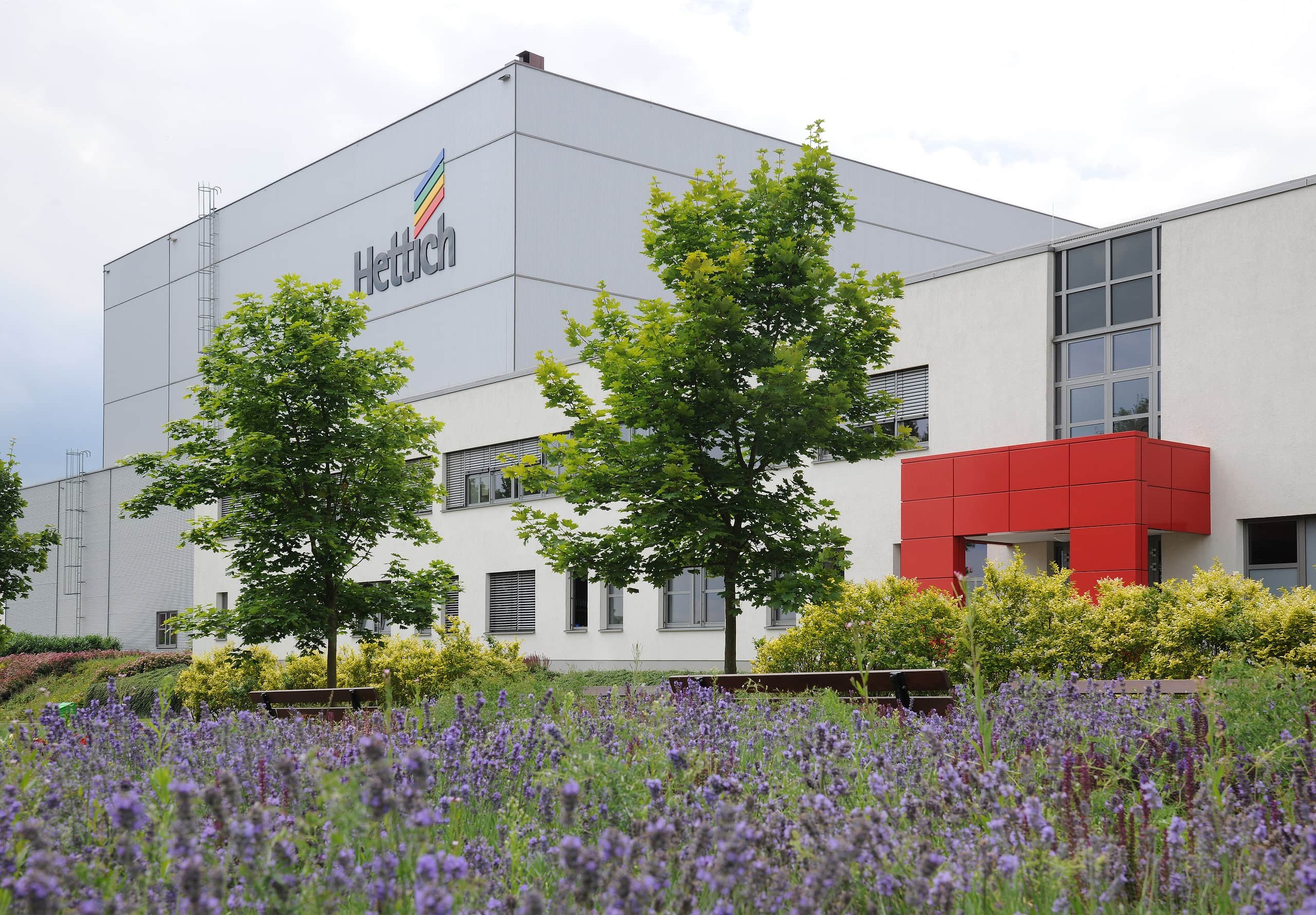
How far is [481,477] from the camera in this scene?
33562mm

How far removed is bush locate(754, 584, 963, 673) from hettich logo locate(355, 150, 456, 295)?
84.8 feet

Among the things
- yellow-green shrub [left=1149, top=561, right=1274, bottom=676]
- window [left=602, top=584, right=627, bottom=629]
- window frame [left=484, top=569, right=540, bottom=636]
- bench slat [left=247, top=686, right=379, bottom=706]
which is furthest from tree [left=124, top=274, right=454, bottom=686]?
window frame [left=484, top=569, right=540, bottom=636]

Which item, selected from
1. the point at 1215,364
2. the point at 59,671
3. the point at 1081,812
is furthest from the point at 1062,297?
the point at 59,671

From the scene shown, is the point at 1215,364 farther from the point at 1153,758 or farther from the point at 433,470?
the point at 1153,758

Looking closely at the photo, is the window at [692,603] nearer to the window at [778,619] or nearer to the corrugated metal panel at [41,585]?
the window at [778,619]

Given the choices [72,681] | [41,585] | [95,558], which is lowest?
[72,681]

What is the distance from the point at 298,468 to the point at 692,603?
509 inches

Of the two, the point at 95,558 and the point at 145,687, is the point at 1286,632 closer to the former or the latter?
the point at 145,687

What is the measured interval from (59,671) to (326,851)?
35481 millimetres

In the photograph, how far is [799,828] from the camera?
3.13 metres

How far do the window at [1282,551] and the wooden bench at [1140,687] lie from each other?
11.7m

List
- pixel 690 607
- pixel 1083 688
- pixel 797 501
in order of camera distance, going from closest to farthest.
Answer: pixel 1083 688 < pixel 797 501 < pixel 690 607

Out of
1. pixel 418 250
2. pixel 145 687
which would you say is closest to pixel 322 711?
pixel 145 687

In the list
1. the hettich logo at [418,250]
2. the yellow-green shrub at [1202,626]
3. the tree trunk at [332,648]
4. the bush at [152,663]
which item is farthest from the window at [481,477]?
the yellow-green shrub at [1202,626]
